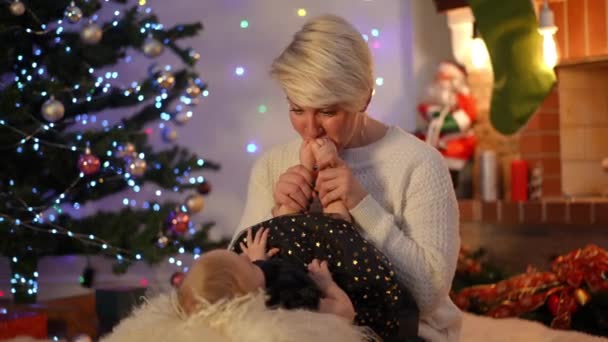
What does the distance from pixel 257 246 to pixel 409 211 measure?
0.29 metres

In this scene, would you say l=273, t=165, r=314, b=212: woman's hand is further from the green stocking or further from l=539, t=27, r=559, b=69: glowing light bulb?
l=539, t=27, r=559, b=69: glowing light bulb

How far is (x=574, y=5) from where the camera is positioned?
348 centimetres

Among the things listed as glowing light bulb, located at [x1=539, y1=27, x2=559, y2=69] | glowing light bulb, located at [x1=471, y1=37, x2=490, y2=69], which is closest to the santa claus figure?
glowing light bulb, located at [x1=471, y1=37, x2=490, y2=69]

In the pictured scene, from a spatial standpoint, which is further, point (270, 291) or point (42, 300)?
point (42, 300)

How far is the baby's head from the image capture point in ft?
3.51

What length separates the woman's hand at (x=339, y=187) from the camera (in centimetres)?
142

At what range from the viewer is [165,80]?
2861 millimetres

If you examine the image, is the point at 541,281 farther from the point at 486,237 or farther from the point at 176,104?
the point at 176,104

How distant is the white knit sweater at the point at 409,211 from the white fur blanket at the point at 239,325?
332 millimetres

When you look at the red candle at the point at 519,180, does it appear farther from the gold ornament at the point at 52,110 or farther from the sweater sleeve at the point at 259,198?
the sweater sleeve at the point at 259,198

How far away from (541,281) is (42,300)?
5.61 ft

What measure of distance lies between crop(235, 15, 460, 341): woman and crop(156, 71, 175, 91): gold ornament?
1.37 m

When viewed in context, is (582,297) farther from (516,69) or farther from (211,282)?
(211,282)

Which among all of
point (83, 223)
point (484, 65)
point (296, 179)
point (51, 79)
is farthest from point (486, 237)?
point (296, 179)
